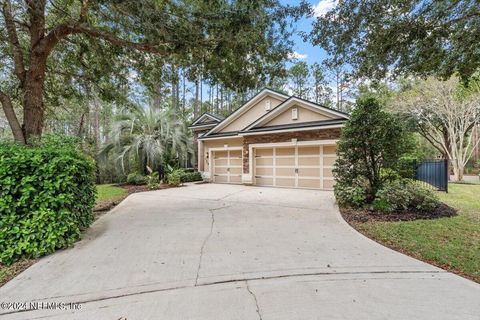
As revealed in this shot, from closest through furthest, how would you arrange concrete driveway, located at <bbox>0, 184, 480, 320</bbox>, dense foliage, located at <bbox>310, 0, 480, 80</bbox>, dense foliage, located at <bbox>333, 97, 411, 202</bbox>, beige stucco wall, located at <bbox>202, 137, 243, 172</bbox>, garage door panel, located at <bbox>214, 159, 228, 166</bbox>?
concrete driveway, located at <bbox>0, 184, 480, 320</bbox>, dense foliage, located at <bbox>310, 0, 480, 80</bbox>, dense foliage, located at <bbox>333, 97, 411, 202</bbox>, beige stucco wall, located at <bbox>202, 137, 243, 172</bbox>, garage door panel, located at <bbox>214, 159, 228, 166</bbox>

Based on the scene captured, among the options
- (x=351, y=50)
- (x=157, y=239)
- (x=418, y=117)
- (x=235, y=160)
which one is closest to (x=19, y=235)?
(x=157, y=239)

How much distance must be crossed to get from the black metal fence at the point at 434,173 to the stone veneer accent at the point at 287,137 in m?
3.86

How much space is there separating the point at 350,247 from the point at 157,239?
356 cm

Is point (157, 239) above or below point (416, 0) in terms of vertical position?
below

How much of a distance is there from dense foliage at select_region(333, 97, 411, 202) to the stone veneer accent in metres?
3.45

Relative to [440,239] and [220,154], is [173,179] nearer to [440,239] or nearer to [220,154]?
[220,154]

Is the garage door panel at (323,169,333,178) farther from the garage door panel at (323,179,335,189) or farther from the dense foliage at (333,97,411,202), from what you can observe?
the dense foliage at (333,97,411,202)

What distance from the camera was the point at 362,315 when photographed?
7.55 feet

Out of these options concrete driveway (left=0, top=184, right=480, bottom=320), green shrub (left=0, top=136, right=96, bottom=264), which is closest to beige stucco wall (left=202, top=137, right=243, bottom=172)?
concrete driveway (left=0, top=184, right=480, bottom=320)

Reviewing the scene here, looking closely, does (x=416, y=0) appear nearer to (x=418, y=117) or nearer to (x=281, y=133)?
(x=281, y=133)

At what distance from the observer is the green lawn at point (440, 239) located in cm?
351

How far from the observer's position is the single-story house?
10.8 meters

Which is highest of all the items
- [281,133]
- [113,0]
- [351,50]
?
[113,0]

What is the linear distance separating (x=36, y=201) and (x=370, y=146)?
25.5 feet
